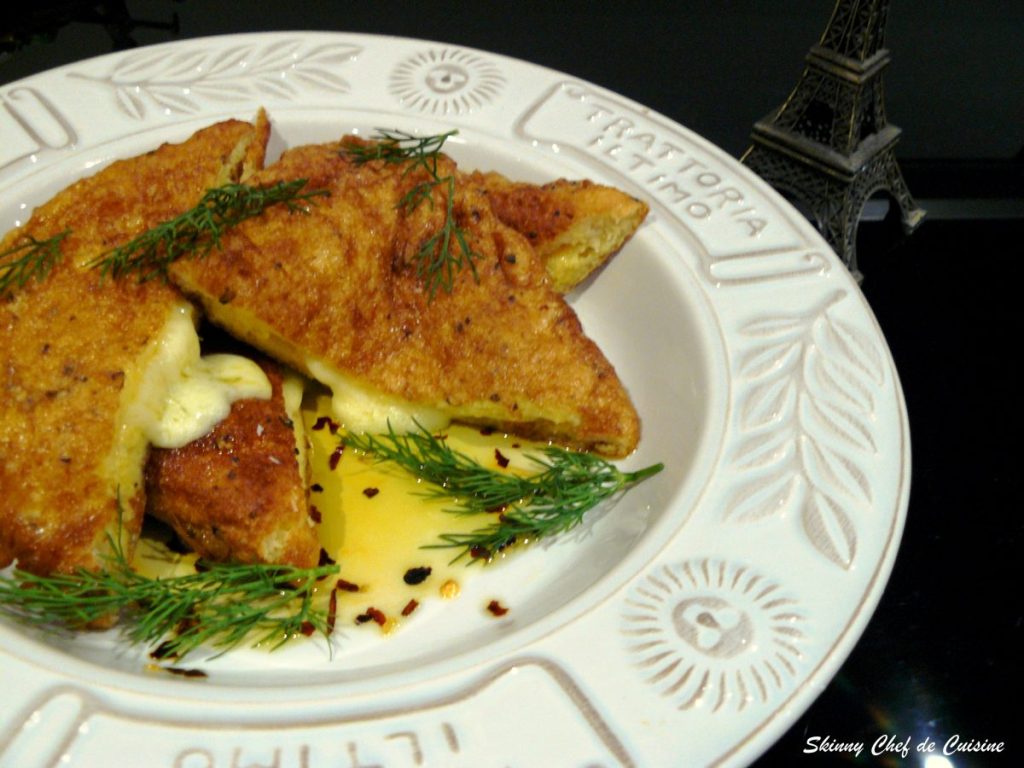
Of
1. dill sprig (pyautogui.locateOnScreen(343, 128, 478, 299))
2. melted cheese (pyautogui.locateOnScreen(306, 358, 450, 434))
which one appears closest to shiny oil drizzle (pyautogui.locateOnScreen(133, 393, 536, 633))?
melted cheese (pyautogui.locateOnScreen(306, 358, 450, 434))

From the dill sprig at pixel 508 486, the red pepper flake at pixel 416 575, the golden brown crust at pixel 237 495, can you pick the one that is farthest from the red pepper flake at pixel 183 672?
the dill sprig at pixel 508 486

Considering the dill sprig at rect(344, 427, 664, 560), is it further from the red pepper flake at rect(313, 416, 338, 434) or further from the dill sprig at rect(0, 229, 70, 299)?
the dill sprig at rect(0, 229, 70, 299)

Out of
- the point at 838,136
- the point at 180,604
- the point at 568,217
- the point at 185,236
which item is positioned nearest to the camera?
the point at 180,604

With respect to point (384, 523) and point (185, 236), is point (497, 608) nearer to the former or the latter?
point (384, 523)

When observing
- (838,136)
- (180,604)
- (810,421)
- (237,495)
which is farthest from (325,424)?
(838,136)

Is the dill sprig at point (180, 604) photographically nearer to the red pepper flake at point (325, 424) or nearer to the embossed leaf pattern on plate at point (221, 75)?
the red pepper flake at point (325, 424)
